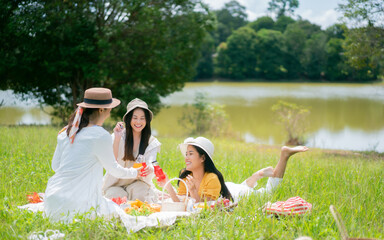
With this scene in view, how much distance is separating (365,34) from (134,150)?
8.73m

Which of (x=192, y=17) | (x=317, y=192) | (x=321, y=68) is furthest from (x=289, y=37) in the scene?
(x=317, y=192)

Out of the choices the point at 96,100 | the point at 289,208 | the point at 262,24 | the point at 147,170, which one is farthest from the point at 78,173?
the point at 262,24

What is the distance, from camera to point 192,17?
48.4 feet

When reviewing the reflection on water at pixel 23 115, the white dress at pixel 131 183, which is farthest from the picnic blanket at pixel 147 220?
the reflection on water at pixel 23 115

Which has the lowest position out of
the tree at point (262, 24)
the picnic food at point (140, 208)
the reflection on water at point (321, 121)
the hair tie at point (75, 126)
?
the reflection on water at point (321, 121)

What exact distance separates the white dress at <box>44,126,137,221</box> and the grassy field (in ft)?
0.58

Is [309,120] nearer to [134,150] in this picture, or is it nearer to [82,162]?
[134,150]

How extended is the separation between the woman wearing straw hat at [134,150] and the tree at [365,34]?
821 cm

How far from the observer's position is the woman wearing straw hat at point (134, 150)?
4891mm

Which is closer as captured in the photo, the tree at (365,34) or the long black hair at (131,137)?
the long black hair at (131,137)

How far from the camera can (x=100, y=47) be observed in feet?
44.9

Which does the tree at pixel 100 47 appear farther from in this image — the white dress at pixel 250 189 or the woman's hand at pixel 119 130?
the white dress at pixel 250 189

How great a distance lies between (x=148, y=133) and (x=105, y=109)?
1.28m

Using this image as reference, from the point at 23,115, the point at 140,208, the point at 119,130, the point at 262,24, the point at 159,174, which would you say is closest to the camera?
the point at 159,174
